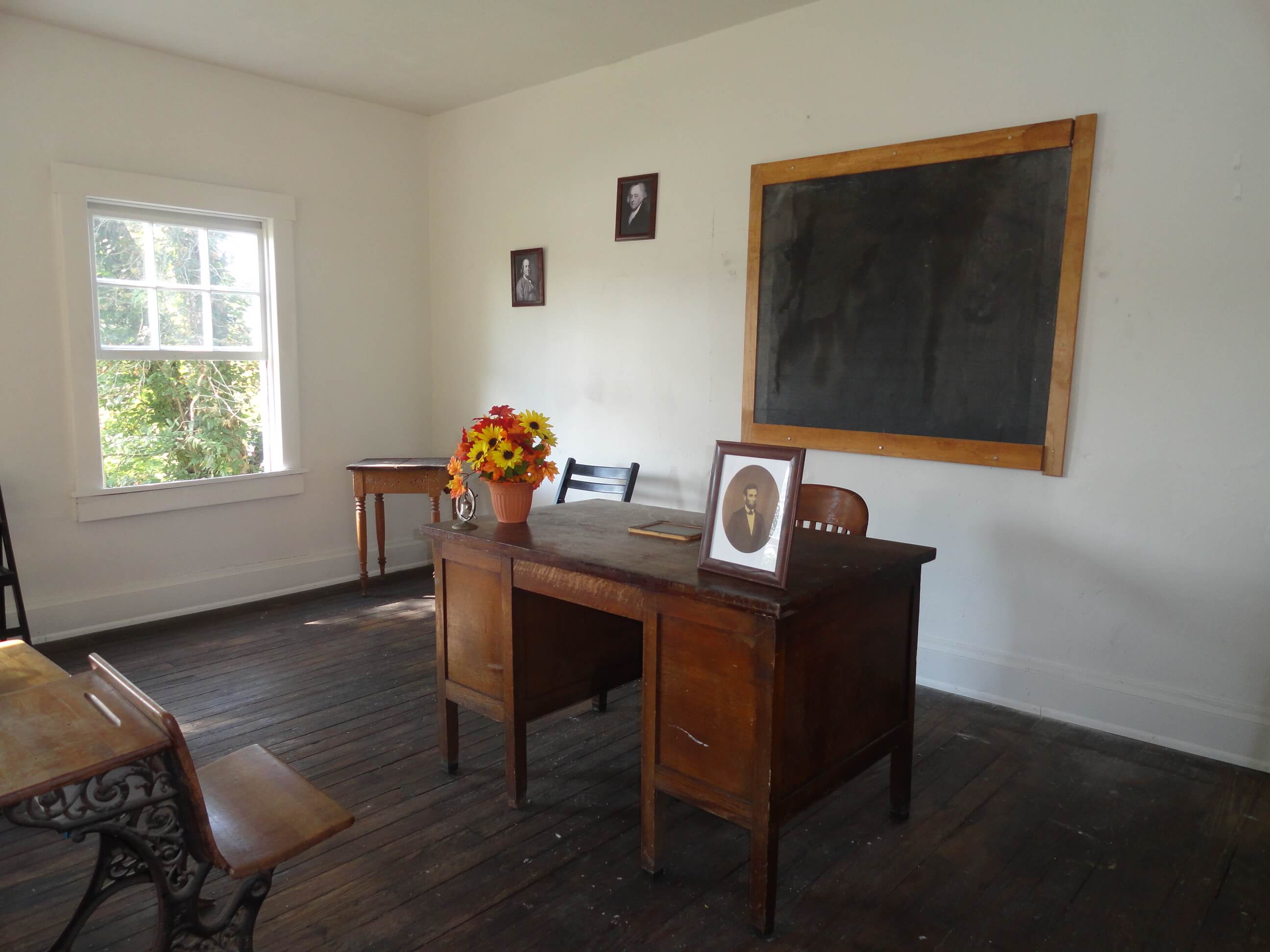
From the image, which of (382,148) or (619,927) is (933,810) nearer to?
(619,927)

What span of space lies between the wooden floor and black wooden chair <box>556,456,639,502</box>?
120 cm

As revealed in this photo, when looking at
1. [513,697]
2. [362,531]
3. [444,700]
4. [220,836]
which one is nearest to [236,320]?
[362,531]

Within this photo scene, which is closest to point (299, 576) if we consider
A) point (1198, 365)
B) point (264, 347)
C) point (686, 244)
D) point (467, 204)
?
point (264, 347)

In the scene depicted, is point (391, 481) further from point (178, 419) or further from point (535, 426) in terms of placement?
point (535, 426)

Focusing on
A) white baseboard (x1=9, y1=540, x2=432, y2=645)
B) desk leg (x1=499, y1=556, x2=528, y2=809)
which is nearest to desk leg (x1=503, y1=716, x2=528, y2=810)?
desk leg (x1=499, y1=556, x2=528, y2=809)

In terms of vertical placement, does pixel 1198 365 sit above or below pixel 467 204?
below

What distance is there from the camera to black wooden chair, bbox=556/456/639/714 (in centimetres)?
411

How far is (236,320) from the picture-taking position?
4.62 m

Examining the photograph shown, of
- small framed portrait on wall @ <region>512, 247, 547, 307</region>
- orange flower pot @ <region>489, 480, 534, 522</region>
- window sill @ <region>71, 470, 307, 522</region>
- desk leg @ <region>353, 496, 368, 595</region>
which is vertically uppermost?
small framed portrait on wall @ <region>512, 247, 547, 307</region>

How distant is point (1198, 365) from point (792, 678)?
1.97m

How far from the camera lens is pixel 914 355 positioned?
3408 mm

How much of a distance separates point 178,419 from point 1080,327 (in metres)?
4.35

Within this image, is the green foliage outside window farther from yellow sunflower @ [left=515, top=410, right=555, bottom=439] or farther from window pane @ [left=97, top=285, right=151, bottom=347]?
yellow sunflower @ [left=515, top=410, right=555, bottom=439]

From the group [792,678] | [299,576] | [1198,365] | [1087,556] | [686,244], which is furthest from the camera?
[299,576]
